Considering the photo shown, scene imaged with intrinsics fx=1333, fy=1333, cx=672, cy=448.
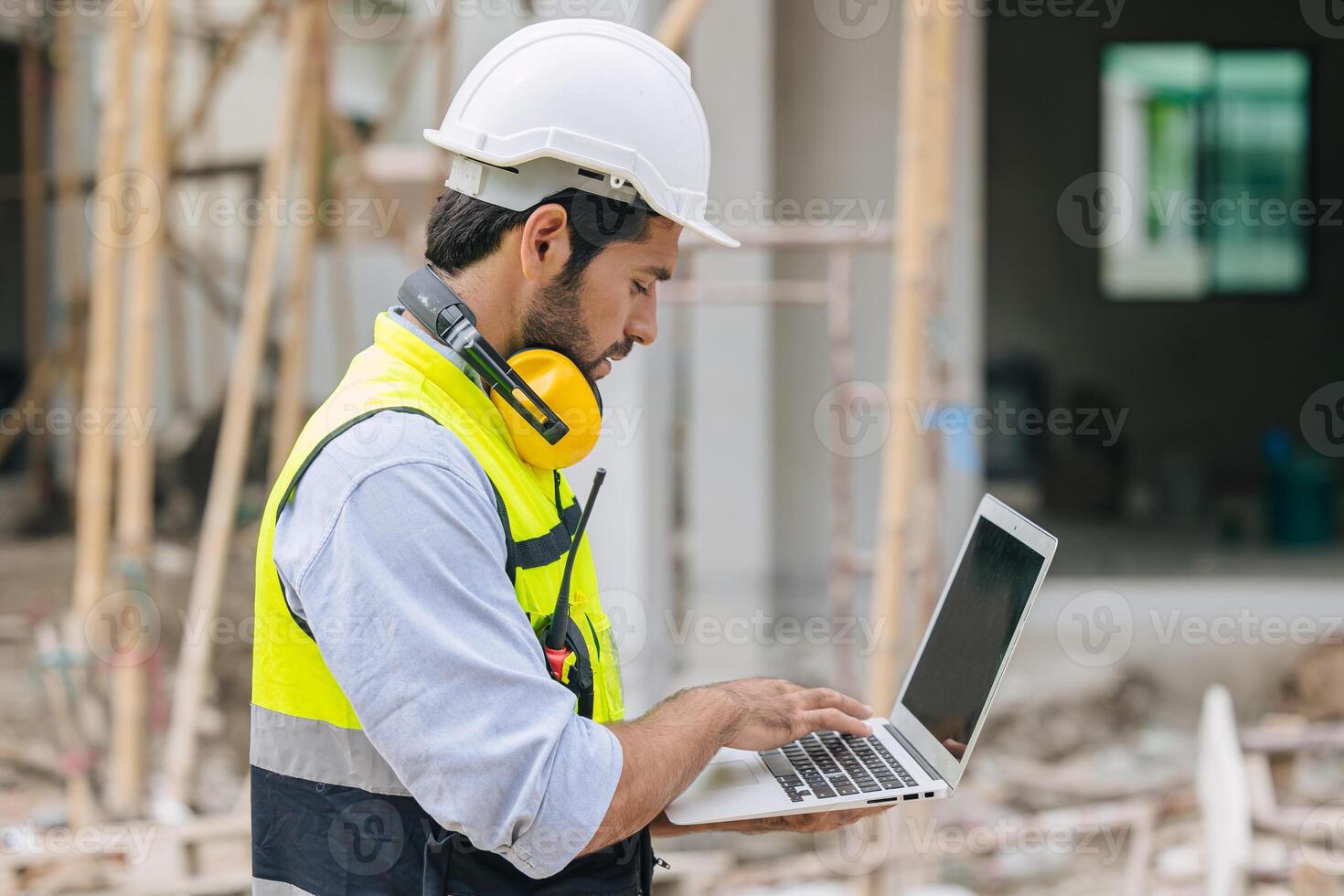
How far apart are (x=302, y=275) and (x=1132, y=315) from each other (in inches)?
276

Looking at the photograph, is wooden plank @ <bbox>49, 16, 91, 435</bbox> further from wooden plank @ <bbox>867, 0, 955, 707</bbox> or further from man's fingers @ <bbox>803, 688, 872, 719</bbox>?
man's fingers @ <bbox>803, 688, 872, 719</bbox>

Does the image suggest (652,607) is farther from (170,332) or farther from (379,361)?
(170,332)

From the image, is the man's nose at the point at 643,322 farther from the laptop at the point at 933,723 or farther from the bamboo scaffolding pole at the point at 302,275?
the bamboo scaffolding pole at the point at 302,275

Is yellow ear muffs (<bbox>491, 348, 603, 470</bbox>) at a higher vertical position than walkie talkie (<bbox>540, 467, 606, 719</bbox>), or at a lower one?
higher

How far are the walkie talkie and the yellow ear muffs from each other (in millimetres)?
57

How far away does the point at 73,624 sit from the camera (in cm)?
376

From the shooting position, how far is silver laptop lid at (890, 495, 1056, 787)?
4.83 feet

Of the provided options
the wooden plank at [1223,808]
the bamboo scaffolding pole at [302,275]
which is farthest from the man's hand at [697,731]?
the bamboo scaffolding pole at [302,275]

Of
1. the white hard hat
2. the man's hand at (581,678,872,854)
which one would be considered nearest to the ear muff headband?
the white hard hat

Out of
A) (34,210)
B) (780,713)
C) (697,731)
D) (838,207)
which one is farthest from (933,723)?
(34,210)

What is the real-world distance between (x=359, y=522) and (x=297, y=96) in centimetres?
270

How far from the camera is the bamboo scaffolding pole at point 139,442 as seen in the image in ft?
10.7

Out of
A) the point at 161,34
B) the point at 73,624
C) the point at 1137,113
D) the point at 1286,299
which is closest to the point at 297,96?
the point at 161,34

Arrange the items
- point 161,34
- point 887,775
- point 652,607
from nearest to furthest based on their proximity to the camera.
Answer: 1. point 887,775
2. point 161,34
3. point 652,607
